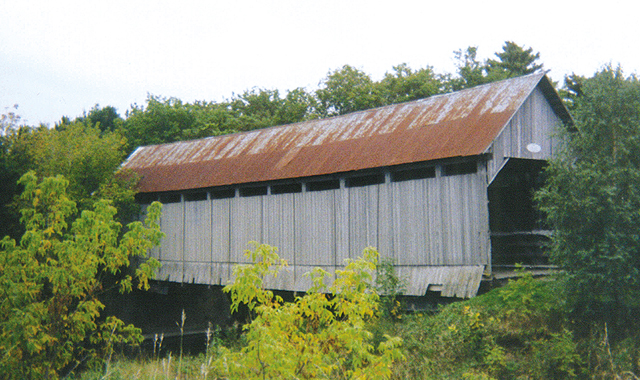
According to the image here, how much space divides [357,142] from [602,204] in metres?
7.49

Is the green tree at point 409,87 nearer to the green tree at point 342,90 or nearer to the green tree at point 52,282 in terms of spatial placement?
the green tree at point 342,90

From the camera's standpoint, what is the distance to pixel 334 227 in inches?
627

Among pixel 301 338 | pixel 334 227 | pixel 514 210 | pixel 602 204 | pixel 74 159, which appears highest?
pixel 74 159

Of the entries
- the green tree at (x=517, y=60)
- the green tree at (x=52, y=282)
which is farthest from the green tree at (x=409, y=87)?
the green tree at (x=52, y=282)

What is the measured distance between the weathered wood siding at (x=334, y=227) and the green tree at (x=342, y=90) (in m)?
17.3

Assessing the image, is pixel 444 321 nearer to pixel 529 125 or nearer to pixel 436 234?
pixel 436 234

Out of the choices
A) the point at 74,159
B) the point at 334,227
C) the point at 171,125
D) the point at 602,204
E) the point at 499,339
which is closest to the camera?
the point at 602,204

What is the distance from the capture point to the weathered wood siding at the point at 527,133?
1336cm

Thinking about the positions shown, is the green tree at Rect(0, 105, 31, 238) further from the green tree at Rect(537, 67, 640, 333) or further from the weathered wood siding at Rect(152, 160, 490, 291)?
the green tree at Rect(537, 67, 640, 333)

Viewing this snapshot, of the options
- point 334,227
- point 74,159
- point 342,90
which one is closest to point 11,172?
point 74,159

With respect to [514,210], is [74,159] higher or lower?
higher

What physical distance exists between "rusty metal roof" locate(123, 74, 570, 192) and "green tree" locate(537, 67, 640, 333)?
222 centimetres

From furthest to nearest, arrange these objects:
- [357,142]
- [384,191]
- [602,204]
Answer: [357,142] < [384,191] < [602,204]

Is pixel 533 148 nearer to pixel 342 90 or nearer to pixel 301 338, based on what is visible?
pixel 301 338
